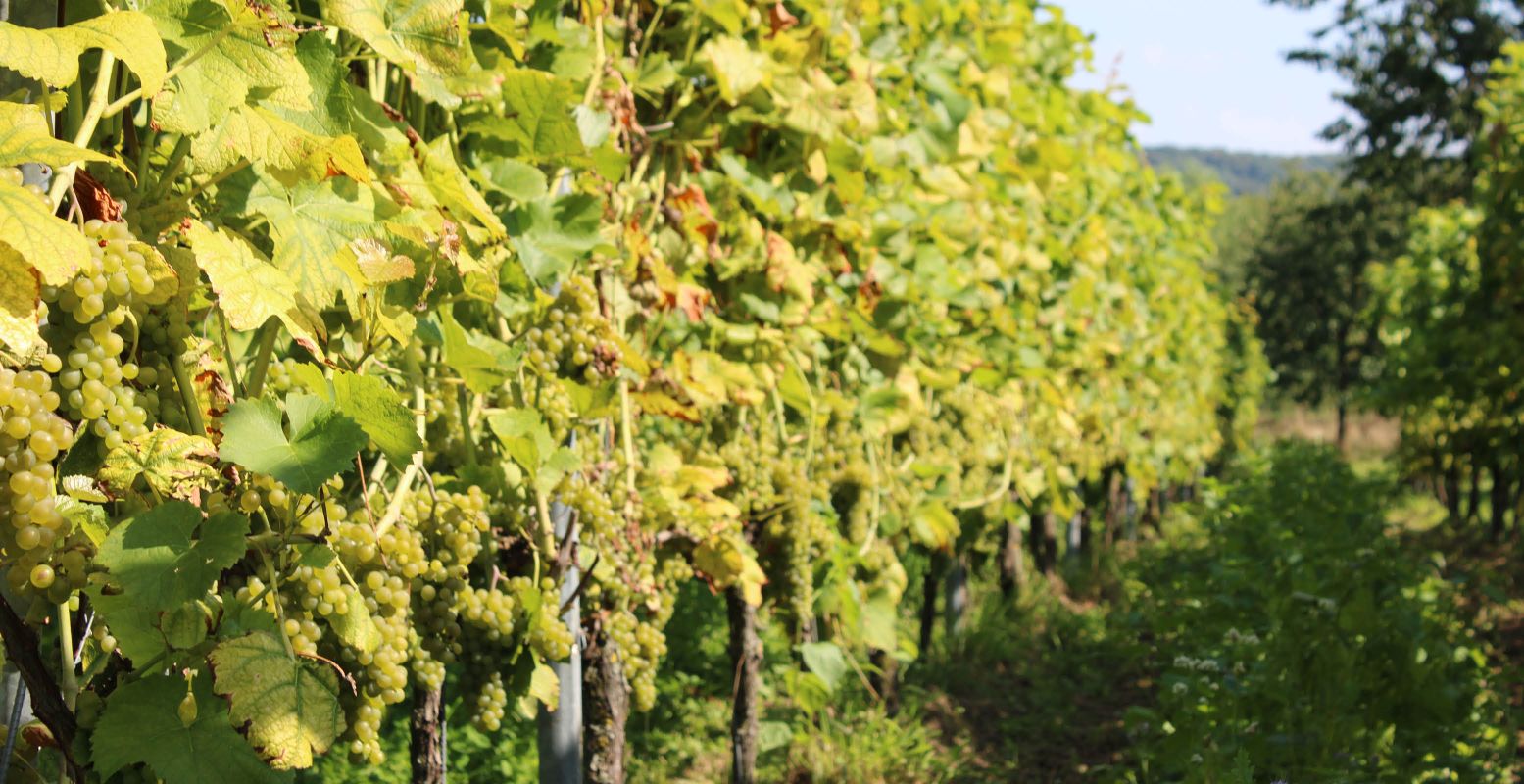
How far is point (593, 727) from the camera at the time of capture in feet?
8.46

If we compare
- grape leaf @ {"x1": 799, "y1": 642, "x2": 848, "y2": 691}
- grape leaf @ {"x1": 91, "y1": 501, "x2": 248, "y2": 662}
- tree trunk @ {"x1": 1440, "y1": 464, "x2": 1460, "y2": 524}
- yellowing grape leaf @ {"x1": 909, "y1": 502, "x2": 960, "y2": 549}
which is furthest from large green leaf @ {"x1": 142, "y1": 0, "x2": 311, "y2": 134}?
tree trunk @ {"x1": 1440, "y1": 464, "x2": 1460, "y2": 524}

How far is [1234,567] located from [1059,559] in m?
5.08

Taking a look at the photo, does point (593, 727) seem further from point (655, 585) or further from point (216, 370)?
point (216, 370)

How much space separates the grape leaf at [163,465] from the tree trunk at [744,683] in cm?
240

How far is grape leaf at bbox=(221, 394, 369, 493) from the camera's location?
1146 millimetres

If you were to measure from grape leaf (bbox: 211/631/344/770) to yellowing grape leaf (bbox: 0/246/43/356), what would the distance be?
1.23ft

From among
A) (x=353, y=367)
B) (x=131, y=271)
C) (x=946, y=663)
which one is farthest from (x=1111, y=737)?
(x=131, y=271)

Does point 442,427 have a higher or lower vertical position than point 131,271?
lower

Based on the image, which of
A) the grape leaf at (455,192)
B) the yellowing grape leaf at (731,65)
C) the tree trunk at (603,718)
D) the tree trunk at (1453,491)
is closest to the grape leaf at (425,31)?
the grape leaf at (455,192)

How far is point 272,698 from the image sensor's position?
120 centimetres

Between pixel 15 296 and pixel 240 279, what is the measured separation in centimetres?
23

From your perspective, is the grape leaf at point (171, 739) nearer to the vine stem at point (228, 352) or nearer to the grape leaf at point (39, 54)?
the vine stem at point (228, 352)

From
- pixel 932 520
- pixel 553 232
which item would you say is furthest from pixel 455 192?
pixel 932 520

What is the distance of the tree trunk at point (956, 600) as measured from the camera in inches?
247
